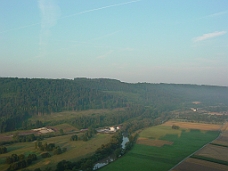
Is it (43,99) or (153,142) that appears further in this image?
(43,99)

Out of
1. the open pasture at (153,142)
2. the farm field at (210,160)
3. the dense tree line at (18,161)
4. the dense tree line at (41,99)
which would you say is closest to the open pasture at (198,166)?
the farm field at (210,160)

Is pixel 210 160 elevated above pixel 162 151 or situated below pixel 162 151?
above

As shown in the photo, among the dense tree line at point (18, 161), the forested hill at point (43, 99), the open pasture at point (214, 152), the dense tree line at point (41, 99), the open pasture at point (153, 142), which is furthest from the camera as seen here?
the dense tree line at point (41, 99)

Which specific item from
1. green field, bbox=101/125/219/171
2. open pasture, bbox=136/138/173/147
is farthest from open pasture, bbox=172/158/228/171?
open pasture, bbox=136/138/173/147

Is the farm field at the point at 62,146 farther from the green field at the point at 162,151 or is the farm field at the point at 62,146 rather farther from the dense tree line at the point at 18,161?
the green field at the point at 162,151

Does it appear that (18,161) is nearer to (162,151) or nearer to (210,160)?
(162,151)

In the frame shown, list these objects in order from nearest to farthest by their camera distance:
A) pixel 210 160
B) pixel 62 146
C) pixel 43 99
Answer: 1. pixel 210 160
2. pixel 62 146
3. pixel 43 99

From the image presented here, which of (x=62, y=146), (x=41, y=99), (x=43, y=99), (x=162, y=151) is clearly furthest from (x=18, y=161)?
(x=43, y=99)
